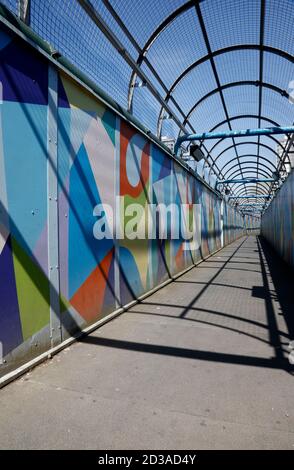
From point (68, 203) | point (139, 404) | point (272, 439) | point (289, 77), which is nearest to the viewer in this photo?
point (272, 439)

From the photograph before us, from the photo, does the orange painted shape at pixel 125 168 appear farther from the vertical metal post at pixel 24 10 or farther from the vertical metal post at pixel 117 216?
the vertical metal post at pixel 24 10

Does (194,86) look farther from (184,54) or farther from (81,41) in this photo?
(81,41)

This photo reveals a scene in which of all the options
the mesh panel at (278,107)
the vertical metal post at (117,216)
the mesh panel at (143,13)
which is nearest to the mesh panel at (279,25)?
the mesh panel at (143,13)

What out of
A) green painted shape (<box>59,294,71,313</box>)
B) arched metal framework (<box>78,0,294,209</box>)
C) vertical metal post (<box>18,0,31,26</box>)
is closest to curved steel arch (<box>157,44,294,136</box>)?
arched metal framework (<box>78,0,294,209</box>)

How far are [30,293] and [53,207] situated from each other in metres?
0.85

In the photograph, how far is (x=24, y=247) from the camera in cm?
291

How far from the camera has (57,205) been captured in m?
3.39

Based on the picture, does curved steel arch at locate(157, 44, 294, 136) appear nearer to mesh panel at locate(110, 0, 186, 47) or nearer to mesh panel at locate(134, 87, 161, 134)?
mesh panel at locate(134, 87, 161, 134)

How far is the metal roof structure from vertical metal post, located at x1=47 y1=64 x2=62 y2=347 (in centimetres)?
58

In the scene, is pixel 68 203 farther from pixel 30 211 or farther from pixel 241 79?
pixel 241 79

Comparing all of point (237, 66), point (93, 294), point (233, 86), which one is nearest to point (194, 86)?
point (237, 66)

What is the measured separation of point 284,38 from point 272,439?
728 cm
